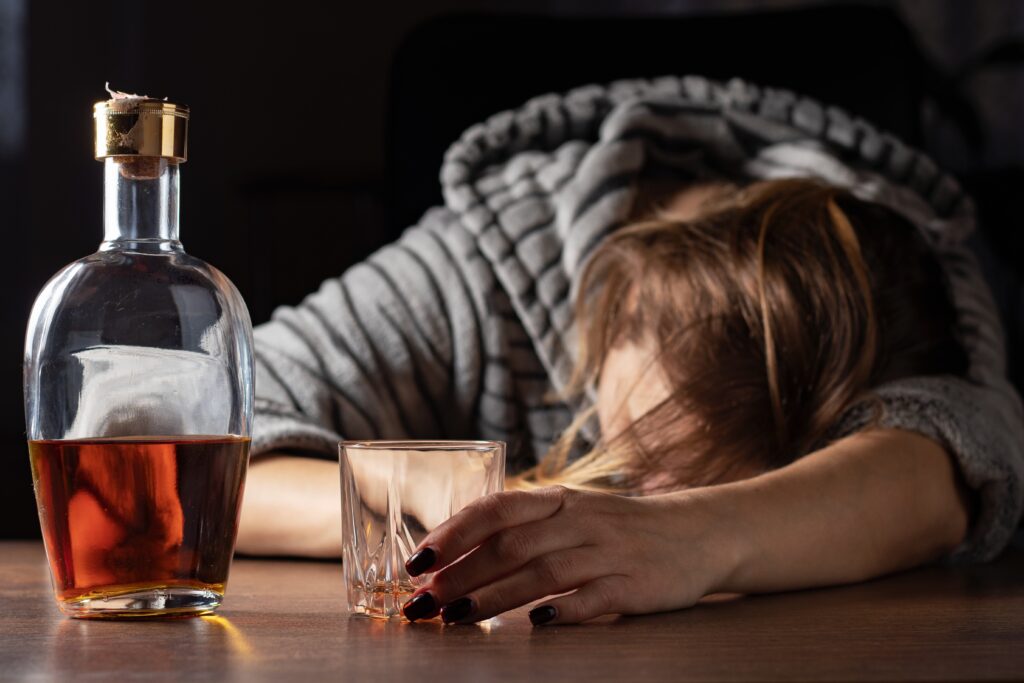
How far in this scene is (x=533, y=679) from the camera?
1.39 feet

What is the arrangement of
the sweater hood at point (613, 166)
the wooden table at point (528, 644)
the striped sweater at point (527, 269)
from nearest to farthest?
the wooden table at point (528, 644) → the striped sweater at point (527, 269) → the sweater hood at point (613, 166)

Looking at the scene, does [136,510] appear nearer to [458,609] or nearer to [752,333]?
[458,609]

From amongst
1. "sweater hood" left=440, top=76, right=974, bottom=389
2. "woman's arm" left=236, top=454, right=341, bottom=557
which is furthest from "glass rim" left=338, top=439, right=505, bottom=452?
"sweater hood" left=440, top=76, right=974, bottom=389

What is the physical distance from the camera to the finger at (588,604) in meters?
0.53

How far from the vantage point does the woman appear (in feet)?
2.03

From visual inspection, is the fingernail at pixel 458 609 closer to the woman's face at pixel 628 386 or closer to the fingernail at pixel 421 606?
the fingernail at pixel 421 606

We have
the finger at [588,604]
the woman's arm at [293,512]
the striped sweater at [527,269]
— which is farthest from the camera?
the striped sweater at [527,269]

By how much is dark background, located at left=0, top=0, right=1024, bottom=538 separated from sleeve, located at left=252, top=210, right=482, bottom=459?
0.44 m

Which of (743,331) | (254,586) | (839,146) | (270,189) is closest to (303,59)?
(270,189)

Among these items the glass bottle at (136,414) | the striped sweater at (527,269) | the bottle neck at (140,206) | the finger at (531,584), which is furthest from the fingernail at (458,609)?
the striped sweater at (527,269)

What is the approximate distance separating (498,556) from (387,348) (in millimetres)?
651

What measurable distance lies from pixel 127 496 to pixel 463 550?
5.6 inches

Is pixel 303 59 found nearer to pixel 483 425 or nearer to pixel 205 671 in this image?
pixel 483 425

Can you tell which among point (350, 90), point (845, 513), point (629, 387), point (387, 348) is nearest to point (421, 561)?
point (845, 513)
